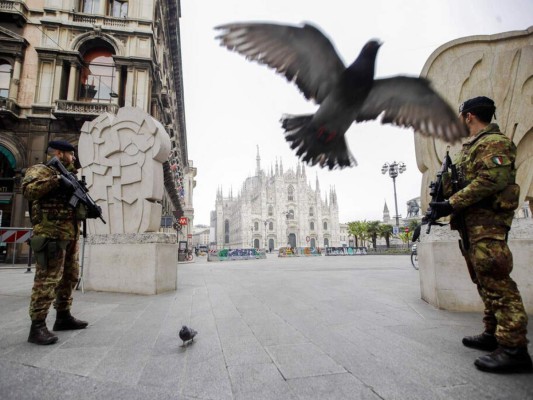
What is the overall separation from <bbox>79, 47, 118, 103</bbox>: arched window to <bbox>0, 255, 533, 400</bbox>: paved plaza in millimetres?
17323

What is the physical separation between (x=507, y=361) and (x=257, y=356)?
66.8 inches

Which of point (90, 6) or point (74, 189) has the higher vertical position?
point (90, 6)

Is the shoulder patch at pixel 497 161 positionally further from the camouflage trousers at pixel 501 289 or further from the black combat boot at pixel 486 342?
the black combat boot at pixel 486 342

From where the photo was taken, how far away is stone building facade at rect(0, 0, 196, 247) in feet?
52.3

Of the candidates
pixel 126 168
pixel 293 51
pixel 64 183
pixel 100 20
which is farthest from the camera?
pixel 100 20

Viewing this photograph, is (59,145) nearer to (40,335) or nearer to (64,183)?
(64,183)

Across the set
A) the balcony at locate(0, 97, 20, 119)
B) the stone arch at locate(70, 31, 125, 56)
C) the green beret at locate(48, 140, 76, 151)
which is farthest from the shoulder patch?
the stone arch at locate(70, 31, 125, 56)

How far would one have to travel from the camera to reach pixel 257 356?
7.57 feet

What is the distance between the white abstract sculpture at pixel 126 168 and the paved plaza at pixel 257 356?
2102 mm

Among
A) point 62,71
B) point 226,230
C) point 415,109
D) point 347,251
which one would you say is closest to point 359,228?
point 347,251

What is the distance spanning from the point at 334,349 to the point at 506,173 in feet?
6.16

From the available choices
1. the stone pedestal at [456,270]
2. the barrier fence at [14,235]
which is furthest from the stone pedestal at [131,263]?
the barrier fence at [14,235]

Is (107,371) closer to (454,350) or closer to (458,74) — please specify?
(454,350)

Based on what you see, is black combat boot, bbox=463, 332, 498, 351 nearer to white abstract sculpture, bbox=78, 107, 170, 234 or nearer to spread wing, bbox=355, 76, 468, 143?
spread wing, bbox=355, 76, 468, 143
